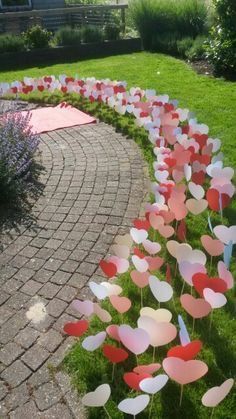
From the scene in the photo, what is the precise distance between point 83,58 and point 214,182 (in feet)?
31.2

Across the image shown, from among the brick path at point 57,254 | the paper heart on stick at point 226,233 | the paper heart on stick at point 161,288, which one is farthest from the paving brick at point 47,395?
the paper heart on stick at point 226,233

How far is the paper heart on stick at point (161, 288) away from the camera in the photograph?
2689 mm

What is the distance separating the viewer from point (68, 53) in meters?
12.5

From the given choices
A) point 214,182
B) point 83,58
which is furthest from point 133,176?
point 83,58

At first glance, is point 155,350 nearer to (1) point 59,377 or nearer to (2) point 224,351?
(2) point 224,351

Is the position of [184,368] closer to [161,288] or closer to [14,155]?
[161,288]

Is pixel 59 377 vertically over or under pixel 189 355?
under

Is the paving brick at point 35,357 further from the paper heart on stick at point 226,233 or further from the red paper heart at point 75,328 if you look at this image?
the paper heart on stick at point 226,233

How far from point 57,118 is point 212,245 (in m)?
4.68

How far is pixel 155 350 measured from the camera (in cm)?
267

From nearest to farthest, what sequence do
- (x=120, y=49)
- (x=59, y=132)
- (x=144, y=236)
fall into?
(x=144, y=236) → (x=59, y=132) → (x=120, y=49)

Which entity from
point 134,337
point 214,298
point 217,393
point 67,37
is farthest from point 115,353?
point 67,37

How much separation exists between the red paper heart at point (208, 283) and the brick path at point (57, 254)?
92 centimetres

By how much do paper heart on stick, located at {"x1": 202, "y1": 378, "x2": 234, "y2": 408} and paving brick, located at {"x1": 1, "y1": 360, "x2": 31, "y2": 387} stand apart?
1.14 m
